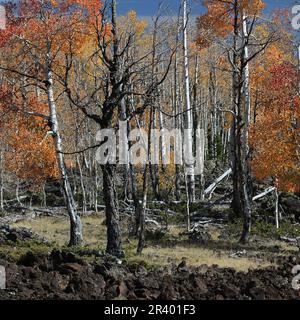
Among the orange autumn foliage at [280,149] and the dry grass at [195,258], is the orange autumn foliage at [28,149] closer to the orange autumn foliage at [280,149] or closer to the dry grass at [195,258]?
the orange autumn foliage at [280,149]

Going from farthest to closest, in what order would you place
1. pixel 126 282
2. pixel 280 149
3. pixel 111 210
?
pixel 280 149 < pixel 111 210 < pixel 126 282

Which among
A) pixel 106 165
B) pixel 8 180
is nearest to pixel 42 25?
pixel 106 165

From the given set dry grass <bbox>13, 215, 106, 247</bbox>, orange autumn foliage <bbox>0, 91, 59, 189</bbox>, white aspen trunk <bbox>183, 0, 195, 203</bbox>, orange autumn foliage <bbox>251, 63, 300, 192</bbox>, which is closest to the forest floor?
dry grass <bbox>13, 215, 106, 247</bbox>

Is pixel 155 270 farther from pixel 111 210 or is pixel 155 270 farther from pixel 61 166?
pixel 61 166

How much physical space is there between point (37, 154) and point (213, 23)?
10.1 metres

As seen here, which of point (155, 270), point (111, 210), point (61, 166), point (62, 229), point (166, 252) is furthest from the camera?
point (62, 229)

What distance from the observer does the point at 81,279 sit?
955 centimetres

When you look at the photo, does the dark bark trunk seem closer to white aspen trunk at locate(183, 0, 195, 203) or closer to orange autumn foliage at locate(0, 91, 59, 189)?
white aspen trunk at locate(183, 0, 195, 203)

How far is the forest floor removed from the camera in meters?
9.31

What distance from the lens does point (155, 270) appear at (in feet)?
38.5

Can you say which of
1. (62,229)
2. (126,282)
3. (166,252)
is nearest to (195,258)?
(166,252)

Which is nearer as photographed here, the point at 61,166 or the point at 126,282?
the point at 126,282

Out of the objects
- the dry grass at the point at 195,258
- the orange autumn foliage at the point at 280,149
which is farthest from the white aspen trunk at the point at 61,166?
the orange autumn foliage at the point at 280,149

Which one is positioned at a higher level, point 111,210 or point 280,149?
point 280,149
